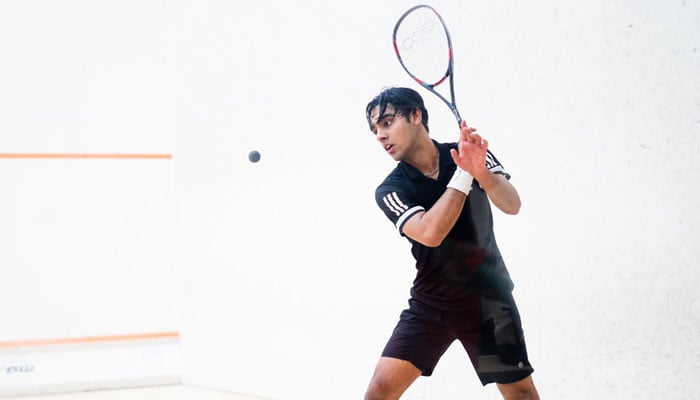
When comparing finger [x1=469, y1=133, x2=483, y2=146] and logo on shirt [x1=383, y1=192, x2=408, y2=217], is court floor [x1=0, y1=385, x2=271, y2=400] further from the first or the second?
finger [x1=469, y1=133, x2=483, y2=146]

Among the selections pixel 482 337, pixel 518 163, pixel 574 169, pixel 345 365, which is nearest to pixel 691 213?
pixel 574 169

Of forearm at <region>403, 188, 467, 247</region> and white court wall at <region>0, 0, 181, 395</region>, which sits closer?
forearm at <region>403, 188, 467, 247</region>

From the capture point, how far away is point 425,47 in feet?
8.13

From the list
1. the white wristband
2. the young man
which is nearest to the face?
the young man

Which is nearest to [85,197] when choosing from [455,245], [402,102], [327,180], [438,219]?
[327,180]

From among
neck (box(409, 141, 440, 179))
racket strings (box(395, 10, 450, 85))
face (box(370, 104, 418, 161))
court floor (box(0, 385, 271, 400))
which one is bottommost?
court floor (box(0, 385, 271, 400))

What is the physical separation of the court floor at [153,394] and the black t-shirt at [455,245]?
148cm

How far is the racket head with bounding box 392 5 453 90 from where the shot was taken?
7.90 feet

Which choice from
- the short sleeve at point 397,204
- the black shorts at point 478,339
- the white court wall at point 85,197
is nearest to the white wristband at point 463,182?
the short sleeve at point 397,204

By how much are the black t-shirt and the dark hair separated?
0.22 m

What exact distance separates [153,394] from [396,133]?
189cm

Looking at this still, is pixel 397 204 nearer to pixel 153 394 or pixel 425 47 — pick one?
pixel 425 47

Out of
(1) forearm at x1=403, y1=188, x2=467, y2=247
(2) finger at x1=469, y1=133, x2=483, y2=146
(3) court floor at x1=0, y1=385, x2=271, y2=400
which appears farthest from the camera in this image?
(3) court floor at x1=0, y1=385, x2=271, y2=400

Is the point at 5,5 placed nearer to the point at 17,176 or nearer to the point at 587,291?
the point at 17,176
